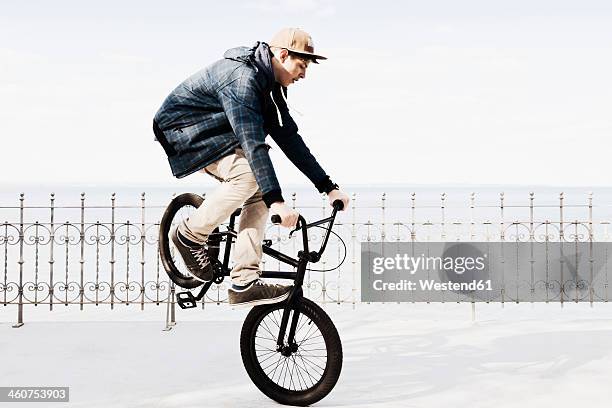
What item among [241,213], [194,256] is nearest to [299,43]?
[241,213]

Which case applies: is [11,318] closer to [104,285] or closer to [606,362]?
[104,285]

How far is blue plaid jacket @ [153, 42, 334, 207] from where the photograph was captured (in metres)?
3.93

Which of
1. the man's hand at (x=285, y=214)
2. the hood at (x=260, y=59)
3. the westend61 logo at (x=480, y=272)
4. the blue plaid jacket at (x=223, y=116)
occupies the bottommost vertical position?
the westend61 logo at (x=480, y=272)

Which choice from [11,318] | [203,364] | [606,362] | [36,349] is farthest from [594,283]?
[11,318]

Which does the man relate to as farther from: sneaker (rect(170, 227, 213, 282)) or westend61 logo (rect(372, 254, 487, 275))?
westend61 logo (rect(372, 254, 487, 275))

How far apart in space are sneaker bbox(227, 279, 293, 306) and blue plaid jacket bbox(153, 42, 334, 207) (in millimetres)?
693

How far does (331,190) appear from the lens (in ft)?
15.1

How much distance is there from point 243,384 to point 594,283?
594 cm

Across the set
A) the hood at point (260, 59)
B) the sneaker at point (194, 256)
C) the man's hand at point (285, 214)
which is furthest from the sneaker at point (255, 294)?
the hood at point (260, 59)

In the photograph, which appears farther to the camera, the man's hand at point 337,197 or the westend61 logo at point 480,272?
the westend61 logo at point 480,272

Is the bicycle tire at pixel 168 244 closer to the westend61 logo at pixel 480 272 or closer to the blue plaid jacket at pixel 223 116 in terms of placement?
the blue plaid jacket at pixel 223 116

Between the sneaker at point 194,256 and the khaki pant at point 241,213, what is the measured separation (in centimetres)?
Result: 6

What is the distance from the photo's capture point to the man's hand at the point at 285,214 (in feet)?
12.8

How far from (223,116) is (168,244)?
1.13 m
